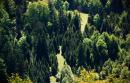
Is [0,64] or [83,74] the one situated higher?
[83,74]

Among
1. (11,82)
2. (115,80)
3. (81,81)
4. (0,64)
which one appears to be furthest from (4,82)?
(0,64)

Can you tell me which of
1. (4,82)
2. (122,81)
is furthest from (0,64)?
(122,81)

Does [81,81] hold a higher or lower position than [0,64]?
higher

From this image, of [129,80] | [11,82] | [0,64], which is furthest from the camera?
[0,64]

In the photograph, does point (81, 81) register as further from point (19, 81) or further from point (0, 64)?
point (0, 64)

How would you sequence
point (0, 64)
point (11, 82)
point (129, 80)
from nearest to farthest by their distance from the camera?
point (129, 80), point (11, 82), point (0, 64)

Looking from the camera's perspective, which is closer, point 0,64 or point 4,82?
point 4,82

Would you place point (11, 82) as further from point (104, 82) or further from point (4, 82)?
point (104, 82)

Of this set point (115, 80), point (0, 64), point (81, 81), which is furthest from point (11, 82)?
point (0, 64)

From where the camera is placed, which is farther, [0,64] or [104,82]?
[0,64]
